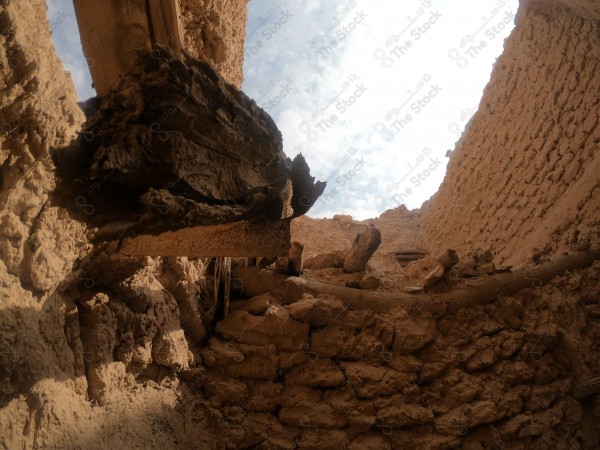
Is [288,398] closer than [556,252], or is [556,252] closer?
[288,398]

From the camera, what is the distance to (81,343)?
1847 mm

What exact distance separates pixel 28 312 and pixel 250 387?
159 centimetres

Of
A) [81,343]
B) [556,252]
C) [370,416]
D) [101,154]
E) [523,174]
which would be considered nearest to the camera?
[101,154]

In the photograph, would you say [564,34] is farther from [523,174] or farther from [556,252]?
[556,252]

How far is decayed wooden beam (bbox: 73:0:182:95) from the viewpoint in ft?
7.75

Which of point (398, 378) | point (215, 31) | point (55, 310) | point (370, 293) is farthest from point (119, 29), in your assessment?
point (398, 378)

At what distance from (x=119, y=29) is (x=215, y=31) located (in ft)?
2.86

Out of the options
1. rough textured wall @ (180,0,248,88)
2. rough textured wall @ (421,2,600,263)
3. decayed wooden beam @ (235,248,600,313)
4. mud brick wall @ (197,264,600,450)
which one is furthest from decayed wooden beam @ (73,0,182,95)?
rough textured wall @ (421,2,600,263)

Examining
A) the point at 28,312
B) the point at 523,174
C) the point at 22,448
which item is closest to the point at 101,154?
the point at 28,312

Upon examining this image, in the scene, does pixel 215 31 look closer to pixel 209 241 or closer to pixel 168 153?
pixel 209 241

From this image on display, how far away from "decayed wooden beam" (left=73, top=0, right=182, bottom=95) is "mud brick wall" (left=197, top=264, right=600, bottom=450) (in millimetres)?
1781

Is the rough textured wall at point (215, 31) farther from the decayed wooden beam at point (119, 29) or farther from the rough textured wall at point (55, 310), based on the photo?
the rough textured wall at point (55, 310)

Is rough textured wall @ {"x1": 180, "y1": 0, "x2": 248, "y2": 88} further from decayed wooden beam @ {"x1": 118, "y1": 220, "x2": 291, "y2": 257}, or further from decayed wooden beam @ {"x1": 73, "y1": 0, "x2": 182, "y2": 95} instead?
decayed wooden beam @ {"x1": 118, "y1": 220, "x2": 291, "y2": 257}

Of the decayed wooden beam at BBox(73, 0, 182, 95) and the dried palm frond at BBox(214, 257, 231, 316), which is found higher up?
the decayed wooden beam at BBox(73, 0, 182, 95)
